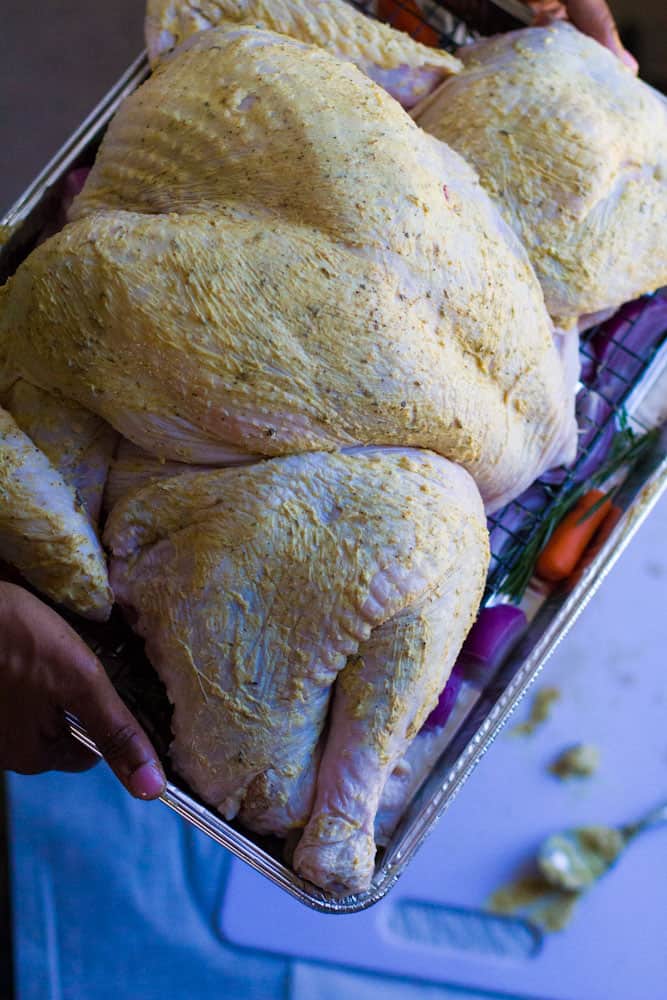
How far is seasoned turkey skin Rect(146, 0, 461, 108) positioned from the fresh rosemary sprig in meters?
0.88

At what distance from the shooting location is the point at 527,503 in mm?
1991

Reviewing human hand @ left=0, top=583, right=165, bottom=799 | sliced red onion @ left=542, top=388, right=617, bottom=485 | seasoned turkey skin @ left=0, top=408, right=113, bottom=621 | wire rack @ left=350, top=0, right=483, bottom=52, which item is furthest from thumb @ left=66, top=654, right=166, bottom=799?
wire rack @ left=350, top=0, right=483, bottom=52

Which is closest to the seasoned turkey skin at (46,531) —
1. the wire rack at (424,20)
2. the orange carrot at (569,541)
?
the orange carrot at (569,541)

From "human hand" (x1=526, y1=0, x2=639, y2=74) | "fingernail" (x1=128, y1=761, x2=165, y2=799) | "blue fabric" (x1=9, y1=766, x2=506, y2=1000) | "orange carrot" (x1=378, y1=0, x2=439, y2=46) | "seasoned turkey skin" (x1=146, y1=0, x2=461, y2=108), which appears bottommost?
"blue fabric" (x1=9, y1=766, x2=506, y2=1000)

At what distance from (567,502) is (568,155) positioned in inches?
27.5

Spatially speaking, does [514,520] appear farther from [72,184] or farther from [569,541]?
[72,184]

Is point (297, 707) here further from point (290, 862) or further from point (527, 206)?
point (527, 206)

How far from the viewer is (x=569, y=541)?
194 centimetres

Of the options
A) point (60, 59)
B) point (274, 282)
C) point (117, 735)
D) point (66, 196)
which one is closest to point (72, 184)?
point (66, 196)

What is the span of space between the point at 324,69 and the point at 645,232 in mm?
647

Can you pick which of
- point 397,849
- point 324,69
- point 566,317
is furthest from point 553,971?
point 324,69

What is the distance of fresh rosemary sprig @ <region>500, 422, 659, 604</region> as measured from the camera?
193 centimetres

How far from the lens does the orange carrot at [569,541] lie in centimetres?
193

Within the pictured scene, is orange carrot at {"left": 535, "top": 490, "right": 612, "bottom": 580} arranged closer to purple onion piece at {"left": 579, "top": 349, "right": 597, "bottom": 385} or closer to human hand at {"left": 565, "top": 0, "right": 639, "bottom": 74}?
purple onion piece at {"left": 579, "top": 349, "right": 597, "bottom": 385}
